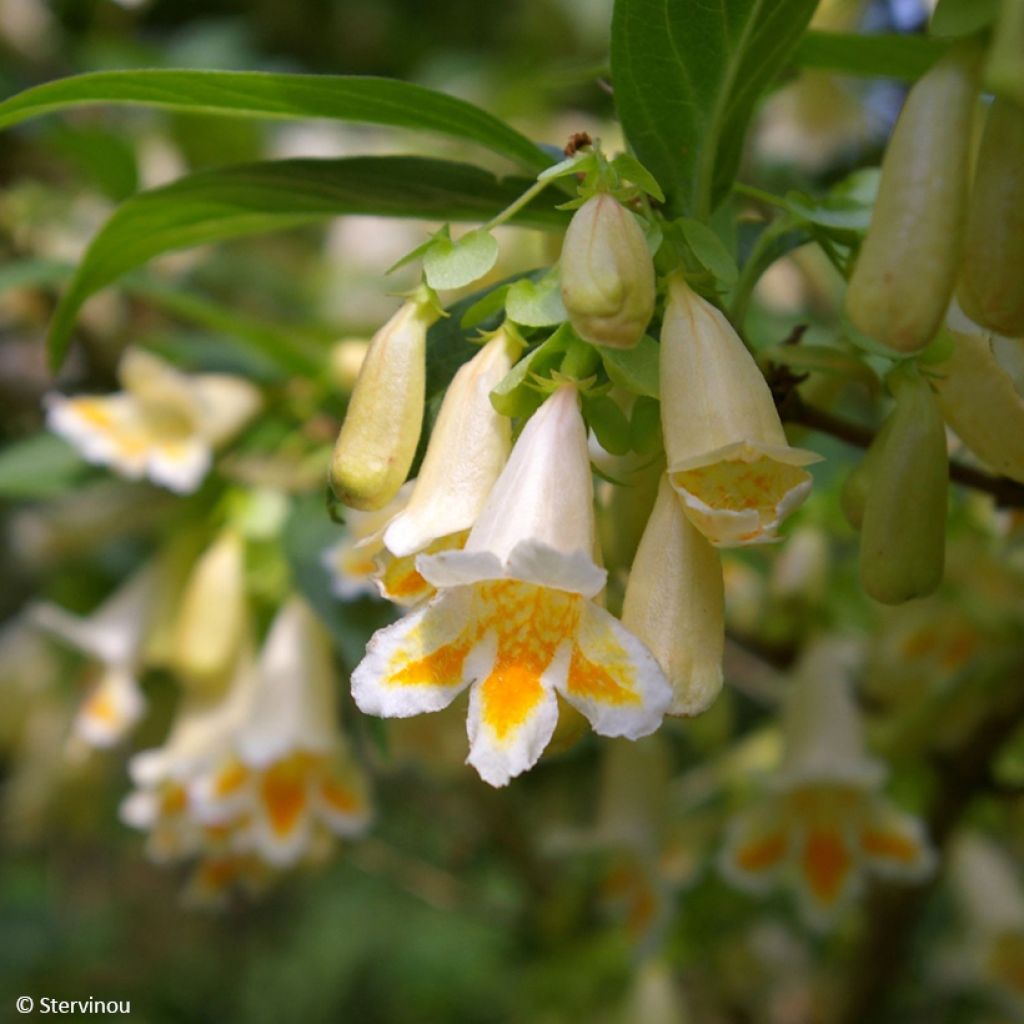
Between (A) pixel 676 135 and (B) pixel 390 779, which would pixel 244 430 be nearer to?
(A) pixel 676 135

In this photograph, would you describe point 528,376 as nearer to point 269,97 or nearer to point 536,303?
point 536,303

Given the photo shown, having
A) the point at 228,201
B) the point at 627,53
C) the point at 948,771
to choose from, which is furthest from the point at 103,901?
the point at 627,53

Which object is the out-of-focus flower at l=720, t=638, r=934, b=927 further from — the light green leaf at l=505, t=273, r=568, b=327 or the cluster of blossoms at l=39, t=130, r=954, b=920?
the light green leaf at l=505, t=273, r=568, b=327

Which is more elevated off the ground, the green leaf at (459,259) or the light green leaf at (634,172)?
the light green leaf at (634,172)

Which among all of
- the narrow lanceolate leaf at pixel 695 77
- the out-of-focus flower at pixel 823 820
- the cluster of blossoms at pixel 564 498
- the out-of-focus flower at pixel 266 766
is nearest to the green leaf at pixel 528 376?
the cluster of blossoms at pixel 564 498

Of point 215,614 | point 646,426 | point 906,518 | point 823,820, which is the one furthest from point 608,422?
point 823,820

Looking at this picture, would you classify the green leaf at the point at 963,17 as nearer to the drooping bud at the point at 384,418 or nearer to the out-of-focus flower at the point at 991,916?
the drooping bud at the point at 384,418

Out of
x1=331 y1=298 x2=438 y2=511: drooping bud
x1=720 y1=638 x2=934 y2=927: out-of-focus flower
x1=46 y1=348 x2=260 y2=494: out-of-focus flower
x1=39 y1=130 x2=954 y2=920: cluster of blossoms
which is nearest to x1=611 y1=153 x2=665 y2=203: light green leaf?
x1=39 y1=130 x2=954 y2=920: cluster of blossoms
